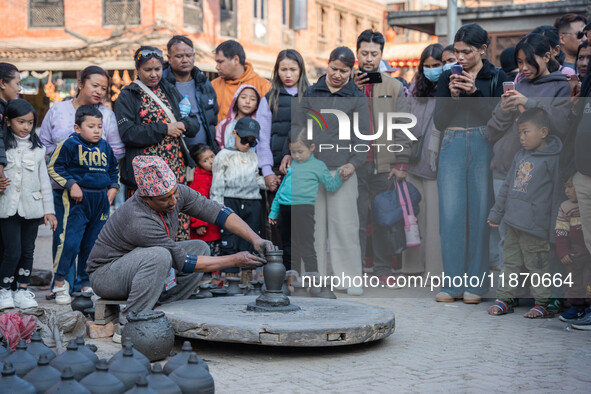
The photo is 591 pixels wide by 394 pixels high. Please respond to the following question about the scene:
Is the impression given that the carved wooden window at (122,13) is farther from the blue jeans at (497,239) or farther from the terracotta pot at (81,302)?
the terracotta pot at (81,302)

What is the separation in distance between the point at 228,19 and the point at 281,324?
23945 millimetres

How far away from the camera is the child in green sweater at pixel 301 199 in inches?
291

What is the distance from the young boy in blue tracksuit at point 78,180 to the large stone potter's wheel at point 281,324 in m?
1.74

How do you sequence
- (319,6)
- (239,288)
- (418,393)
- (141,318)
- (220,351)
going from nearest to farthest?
(418,393) → (141,318) → (220,351) → (239,288) → (319,6)

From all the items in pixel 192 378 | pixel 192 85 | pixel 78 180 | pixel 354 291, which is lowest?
pixel 354 291

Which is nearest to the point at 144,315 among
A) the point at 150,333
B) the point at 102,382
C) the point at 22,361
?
the point at 150,333

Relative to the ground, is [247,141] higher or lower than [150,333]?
higher

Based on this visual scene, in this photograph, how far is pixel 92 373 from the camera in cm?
353

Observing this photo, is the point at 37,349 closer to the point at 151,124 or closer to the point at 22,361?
the point at 22,361

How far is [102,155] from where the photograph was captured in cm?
702

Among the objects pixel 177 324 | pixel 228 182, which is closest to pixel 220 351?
pixel 177 324

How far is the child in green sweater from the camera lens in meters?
7.39

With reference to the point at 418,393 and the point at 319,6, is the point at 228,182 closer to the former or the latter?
the point at 418,393

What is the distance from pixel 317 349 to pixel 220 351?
64 cm
